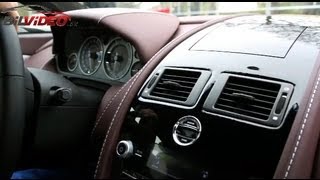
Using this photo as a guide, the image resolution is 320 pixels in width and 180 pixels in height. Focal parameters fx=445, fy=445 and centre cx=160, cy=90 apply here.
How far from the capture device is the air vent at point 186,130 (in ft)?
5.08

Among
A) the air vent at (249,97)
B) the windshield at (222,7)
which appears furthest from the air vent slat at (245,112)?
the windshield at (222,7)

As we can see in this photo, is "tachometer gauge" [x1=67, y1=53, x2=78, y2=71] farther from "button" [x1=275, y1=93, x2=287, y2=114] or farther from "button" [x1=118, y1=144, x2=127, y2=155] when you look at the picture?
"button" [x1=275, y1=93, x2=287, y2=114]

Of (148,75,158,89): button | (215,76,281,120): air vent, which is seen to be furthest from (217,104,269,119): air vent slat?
(148,75,158,89): button

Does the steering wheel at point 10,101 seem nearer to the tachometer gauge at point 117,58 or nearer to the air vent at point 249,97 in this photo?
the tachometer gauge at point 117,58

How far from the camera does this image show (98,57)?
245 cm

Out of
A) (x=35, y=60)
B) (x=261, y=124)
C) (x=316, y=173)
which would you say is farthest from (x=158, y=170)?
(x=35, y=60)

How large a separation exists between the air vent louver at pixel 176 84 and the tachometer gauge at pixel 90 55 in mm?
699

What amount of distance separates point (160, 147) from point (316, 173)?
547 millimetres

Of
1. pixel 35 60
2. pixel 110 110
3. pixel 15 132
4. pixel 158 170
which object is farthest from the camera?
pixel 35 60

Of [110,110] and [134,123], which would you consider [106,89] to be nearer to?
[110,110]

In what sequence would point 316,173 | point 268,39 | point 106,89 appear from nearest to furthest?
point 316,173
point 268,39
point 106,89

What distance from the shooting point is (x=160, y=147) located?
161 cm

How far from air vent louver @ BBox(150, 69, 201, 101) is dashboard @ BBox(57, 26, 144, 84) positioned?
351 mm

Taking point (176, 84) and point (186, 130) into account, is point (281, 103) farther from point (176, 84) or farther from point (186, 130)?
point (176, 84)
